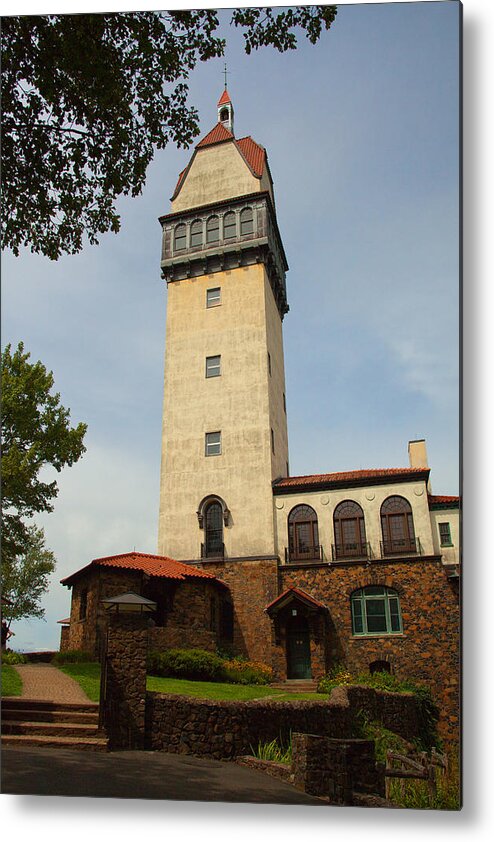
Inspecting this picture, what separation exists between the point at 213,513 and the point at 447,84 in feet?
50.4

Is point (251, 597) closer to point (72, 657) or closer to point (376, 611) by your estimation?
point (376, 611)

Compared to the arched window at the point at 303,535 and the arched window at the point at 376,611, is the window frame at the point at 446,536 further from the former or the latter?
the arched window at the point at 303,535

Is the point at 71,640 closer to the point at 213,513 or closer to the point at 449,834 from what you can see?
the point at 213,513

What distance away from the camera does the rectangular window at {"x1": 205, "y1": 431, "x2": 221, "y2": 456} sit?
2098 centimetres

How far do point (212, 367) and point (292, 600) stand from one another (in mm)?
8325

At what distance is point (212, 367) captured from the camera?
21969 mm

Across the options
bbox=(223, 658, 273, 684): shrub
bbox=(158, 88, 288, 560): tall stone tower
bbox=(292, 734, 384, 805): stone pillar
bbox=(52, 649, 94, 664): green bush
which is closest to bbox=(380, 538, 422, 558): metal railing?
bbox=(158, 88, 288, 560): tall stone tower

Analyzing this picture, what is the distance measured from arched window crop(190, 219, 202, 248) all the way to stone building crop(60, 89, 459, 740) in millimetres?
41

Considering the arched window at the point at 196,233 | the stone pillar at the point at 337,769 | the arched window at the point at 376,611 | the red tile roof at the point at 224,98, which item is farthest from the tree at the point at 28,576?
the arched window at the point at 196,233

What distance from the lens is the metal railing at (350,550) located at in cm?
1856

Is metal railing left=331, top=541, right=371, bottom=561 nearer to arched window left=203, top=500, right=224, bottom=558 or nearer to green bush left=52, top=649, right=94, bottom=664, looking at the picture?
arched window left=203, top=500, right=224, bottom=558

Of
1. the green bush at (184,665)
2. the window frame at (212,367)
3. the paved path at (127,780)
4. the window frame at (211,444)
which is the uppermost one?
the window frame at (212,367)

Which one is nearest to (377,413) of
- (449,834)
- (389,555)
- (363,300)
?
(363,300)

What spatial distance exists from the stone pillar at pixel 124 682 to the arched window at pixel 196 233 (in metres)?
17.1
